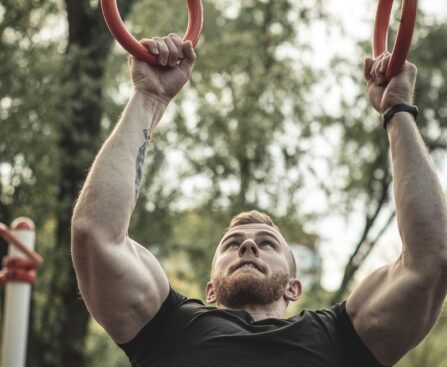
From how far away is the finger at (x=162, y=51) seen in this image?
2744 mm

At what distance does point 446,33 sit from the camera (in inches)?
477

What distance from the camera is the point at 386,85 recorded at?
8.91 feet

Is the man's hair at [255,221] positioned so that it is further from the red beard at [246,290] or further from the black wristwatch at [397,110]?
the black wristwatch at [397,110]

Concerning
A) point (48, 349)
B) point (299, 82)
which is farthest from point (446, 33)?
point (48, 349)

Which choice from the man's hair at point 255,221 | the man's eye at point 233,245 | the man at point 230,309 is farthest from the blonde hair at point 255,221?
the man at point 230,309

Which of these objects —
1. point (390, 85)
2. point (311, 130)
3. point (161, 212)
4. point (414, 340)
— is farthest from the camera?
point (311, 130)

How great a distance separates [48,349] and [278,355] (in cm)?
917

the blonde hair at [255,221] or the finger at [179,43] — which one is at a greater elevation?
the finger at [179,43]

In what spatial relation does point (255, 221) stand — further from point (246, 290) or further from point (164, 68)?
point (164, 68)

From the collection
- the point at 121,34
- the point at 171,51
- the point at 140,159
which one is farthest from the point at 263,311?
the point at 121,34

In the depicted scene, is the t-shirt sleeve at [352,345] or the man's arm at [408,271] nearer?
the man's arm at [408,271]

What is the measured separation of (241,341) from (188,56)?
103 centimetres

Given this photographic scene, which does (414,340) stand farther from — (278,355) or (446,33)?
(446,33)

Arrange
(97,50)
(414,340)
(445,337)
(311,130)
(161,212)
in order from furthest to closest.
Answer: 1. (445,337)
2. (311,130)
3. (161,212)
4. (97,50)
5. (414,340)
